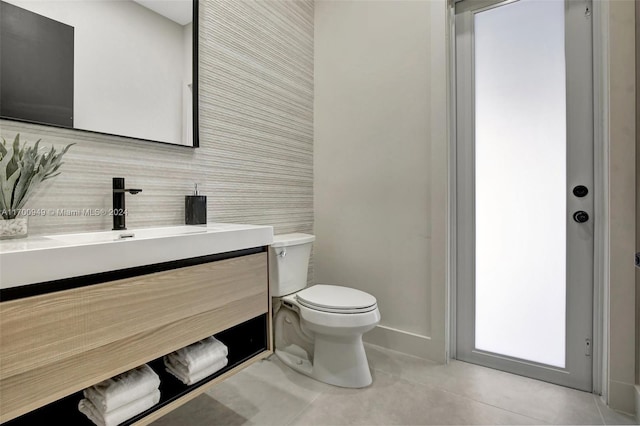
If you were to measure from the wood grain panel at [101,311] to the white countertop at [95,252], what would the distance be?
0.16 ft

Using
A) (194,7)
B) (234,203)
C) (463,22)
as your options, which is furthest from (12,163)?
(463,22)

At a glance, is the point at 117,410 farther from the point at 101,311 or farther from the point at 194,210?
the point at 194,210

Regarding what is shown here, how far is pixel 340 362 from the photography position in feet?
5.37

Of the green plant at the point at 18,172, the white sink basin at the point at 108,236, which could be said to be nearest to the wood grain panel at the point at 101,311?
the white sink basin at the point at 108,236

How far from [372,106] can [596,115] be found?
1176 mm

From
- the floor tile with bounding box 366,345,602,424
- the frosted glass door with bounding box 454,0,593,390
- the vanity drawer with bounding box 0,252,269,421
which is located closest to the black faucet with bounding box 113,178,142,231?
the vanity drawer with bounding box 0,252,269,421

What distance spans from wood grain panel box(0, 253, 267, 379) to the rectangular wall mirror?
731mm

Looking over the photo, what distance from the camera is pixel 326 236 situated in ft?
7.64

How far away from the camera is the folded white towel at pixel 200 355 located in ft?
3.52

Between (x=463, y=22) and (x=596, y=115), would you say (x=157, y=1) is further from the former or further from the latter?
(x=596, y=115)

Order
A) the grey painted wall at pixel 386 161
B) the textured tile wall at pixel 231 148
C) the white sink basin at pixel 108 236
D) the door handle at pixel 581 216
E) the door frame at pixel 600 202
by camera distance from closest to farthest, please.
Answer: the white sink basin at pixel 108 236 < the textured tile wall at pixel 231 148 < the door frame at pixel 600 202 < the door handle at pixel 581 216 < the grey painted wall at pixel 386 161

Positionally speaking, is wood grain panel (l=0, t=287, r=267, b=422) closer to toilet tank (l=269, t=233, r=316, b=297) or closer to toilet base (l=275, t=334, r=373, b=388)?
toilet tank (l=269, t=233, r=316, b=297)

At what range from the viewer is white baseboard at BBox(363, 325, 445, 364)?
6.14ft

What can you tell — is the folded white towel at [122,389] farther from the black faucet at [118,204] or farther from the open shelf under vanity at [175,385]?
the black faucet at [118,204]
